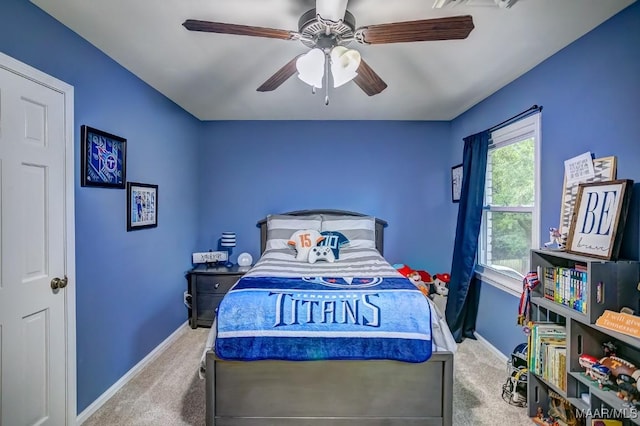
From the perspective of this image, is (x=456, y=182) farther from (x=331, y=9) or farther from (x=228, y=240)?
(x=331, y=9)

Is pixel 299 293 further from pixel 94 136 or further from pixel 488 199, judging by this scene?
pixel 488 199

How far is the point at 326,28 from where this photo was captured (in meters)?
1.77

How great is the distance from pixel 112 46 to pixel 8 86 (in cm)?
84

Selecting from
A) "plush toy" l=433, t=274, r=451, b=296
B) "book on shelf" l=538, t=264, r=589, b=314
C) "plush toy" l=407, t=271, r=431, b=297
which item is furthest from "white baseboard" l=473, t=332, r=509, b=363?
"book on shelf" l=538, t=264, r=589, b=314

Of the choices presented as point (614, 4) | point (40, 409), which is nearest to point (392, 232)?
point (614, 4)

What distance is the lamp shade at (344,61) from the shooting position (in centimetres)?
182

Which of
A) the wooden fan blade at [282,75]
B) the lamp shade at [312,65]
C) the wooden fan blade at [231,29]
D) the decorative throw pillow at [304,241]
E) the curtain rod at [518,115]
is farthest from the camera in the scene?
the decorative throw pillow at [304,241]

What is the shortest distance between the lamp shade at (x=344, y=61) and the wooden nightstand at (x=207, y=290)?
A: 2516 mm

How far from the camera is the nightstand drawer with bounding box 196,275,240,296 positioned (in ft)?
12.2

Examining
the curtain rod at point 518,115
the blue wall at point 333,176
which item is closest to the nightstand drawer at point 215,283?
the blue wall at point 333,176

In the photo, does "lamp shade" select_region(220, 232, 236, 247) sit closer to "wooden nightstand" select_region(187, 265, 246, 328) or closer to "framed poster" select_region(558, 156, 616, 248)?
"wooden nightstand" select_region(187, 265, 246, 328)

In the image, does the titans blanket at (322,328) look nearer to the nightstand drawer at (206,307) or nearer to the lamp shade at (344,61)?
the lamp shade at (344,61)

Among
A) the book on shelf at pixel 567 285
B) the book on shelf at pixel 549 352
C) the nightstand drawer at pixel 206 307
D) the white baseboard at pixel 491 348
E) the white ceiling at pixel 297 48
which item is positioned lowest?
the white baseboard at pixel 491 348

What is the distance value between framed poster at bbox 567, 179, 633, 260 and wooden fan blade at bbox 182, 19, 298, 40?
194 cm
